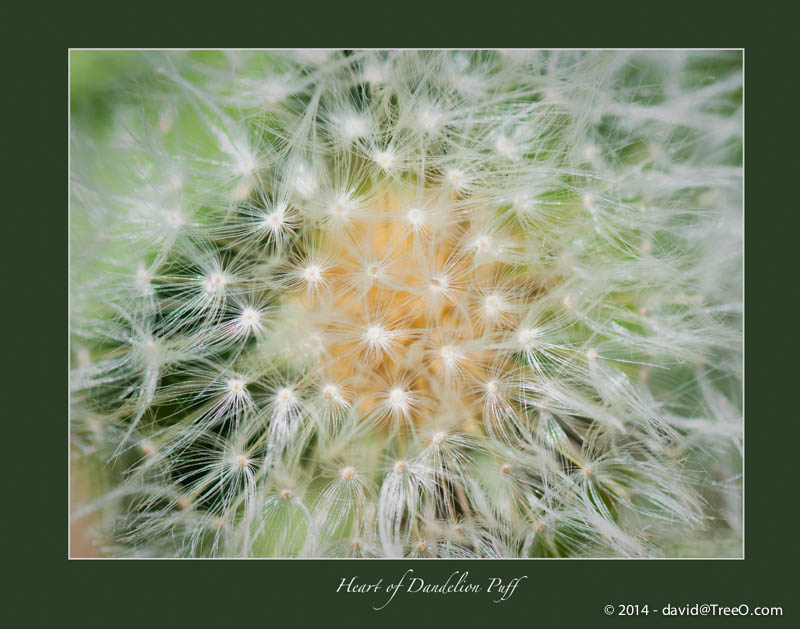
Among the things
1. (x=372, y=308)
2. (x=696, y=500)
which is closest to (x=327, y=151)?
(x=372, y=308)

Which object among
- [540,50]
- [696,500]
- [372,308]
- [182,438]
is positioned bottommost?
[696,500]

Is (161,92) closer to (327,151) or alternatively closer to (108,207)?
(108,207)

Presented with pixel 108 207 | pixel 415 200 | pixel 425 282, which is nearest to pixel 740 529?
pixel 425 282

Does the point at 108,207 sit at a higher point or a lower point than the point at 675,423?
higher

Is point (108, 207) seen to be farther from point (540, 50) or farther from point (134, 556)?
→ point (540, 50)
